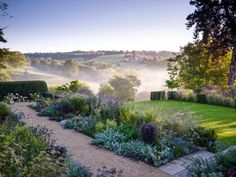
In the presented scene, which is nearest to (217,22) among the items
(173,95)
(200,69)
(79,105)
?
(200,69)

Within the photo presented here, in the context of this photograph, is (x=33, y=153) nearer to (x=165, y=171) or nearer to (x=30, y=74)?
(x=165, y=171)

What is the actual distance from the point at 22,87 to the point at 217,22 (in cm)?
1501

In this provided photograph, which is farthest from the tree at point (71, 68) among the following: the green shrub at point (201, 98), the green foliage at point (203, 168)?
the green foliage at point (203, 168)

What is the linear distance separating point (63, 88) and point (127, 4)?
338 inches

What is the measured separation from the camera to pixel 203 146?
253 inches

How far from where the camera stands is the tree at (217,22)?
802 inches

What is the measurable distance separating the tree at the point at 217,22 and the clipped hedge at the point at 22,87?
39.8 ft

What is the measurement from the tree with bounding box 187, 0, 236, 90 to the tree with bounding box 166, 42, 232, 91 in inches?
88.5

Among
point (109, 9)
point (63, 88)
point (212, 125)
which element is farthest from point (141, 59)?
point (212, 125)

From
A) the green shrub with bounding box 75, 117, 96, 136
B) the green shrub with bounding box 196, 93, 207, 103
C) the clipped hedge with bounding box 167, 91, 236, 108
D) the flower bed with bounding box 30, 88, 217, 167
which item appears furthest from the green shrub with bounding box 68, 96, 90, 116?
the green shrub with bounding box 196, 93, 207, 103

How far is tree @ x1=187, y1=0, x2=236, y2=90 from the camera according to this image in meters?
20.4

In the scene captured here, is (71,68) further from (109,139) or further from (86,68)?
(109,139)

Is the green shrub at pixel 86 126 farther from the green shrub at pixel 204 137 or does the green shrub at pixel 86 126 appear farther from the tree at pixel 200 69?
the tree at pixel 200 69

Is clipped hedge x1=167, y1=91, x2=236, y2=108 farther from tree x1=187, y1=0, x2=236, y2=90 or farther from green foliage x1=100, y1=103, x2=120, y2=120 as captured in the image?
green foliage x1=100, y1=103, x2=120, y2=120
